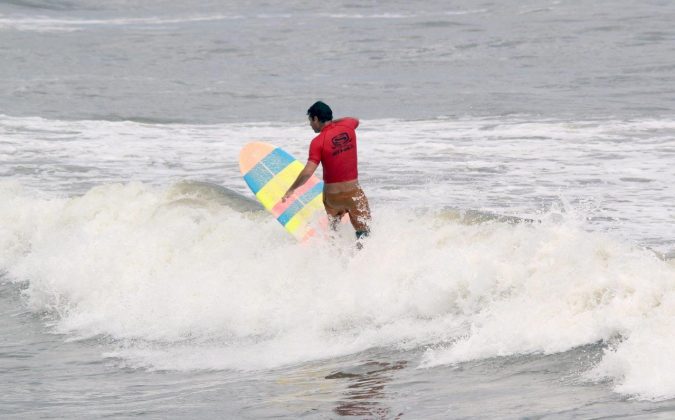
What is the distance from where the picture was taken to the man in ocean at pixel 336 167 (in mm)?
9320

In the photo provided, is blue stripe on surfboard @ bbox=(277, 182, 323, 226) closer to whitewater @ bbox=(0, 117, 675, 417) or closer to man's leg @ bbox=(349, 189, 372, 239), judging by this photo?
whitewater @ bbox=(0, 117, 675, 417)

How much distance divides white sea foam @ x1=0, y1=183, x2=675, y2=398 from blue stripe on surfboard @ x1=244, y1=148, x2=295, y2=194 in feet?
1.40

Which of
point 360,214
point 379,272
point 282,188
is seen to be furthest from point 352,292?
point 282,188

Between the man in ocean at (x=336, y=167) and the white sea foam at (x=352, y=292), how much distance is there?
31 centimetres

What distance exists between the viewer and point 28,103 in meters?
25.3

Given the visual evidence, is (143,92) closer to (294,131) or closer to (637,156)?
(294,131)

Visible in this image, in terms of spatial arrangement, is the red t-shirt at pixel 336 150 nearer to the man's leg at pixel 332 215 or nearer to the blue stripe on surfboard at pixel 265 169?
the man's leg at pixel 332 215

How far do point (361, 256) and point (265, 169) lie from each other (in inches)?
84.8

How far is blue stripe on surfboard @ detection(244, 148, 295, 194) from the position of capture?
1158 centimetres

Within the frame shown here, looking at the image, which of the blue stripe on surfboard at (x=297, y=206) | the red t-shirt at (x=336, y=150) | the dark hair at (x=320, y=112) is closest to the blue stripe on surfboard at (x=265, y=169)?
the blue stripe on surfboard at (x=297, y=206)

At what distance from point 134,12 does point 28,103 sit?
85.1 feet

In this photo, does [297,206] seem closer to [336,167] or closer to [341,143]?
[336,167]

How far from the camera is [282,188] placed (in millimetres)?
11461

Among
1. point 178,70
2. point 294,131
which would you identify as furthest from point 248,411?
point 178,70
